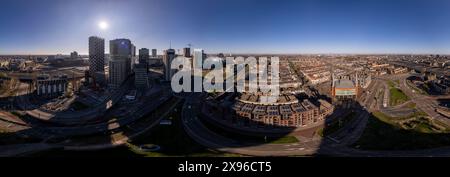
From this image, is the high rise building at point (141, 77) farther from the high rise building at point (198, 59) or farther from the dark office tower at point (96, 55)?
the dark office tower at point (96, 55)

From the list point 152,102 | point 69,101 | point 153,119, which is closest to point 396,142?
point 153,119

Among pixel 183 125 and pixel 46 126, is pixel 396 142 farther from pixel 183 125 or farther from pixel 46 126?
pixel 46 126

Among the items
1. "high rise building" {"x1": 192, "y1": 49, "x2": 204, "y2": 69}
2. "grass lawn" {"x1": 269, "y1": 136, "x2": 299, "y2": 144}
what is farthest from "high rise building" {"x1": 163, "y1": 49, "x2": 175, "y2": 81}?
"grass lawn" {"x1": 269, "y1": 136, "x2": 299, "y2": 144}

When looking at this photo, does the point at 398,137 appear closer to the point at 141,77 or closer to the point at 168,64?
the point at 141,77

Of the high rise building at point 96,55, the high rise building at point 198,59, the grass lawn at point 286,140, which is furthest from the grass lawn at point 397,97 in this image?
the high rise building at point 96,55

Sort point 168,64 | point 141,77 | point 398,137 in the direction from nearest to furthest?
point 398,137 → point 141,77 → point 168,64

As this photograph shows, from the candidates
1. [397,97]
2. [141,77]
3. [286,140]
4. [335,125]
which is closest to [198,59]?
[141,77]

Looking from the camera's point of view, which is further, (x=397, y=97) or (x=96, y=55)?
(x=96, y=55)
